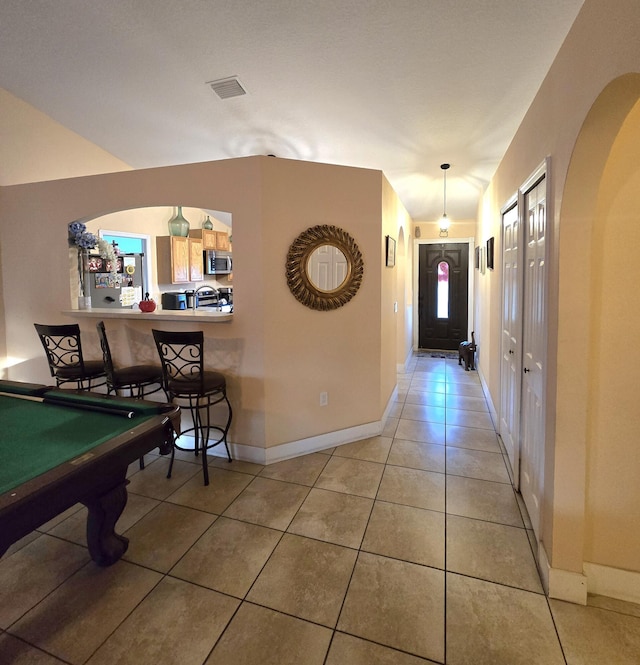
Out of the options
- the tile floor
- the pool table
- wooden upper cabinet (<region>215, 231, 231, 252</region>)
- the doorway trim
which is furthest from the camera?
the doorway trim

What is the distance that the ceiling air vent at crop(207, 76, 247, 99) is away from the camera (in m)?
3.22

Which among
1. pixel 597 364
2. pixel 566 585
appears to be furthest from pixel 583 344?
pixel 566 585

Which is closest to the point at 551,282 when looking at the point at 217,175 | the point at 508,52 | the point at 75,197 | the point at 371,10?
the point at 508,52

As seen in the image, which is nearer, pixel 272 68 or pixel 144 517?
pixel 144 517

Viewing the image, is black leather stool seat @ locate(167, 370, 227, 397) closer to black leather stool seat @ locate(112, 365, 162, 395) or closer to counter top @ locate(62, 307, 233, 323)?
black leather stool seat @ locate(112, 365, 162, 395)

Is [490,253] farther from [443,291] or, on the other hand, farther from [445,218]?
[443,291]

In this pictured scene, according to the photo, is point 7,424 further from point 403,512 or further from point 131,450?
point 403,512

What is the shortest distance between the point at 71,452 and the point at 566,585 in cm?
234

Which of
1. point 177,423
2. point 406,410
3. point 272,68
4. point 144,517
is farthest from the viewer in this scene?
point 406,410

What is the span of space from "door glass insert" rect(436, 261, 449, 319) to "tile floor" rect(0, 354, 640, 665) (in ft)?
15.9

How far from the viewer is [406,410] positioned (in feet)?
14.4

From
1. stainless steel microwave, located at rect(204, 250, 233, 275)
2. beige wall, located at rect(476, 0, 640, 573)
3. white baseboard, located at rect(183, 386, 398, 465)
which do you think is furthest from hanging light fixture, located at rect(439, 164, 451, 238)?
stainless steel microwave, located at rect(204, 250, 233, 275)

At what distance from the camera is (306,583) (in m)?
1.93

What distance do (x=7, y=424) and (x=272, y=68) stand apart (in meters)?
3.00
